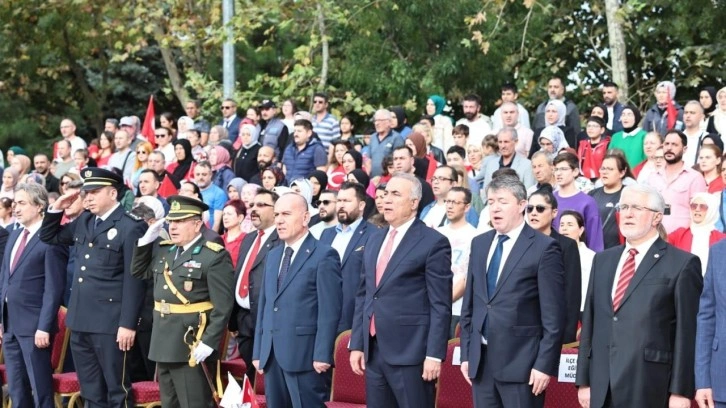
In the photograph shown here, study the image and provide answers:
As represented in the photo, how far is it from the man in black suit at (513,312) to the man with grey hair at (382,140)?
667 cm

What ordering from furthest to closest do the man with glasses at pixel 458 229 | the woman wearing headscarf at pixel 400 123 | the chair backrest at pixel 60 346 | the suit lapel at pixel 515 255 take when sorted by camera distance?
the woman wearing headscarf at pixel 400 123 → the chair backrest at pixel 60 346 → the man with glasses at pixel 458 229 → the suit lapel at pixel 515 255

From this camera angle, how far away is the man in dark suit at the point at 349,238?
9367 mm

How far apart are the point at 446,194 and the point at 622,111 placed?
398 centimetres

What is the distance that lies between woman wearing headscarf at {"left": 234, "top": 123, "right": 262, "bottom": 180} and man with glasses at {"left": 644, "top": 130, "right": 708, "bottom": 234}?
536cm

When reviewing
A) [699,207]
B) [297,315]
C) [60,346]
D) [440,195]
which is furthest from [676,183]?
[60,346]

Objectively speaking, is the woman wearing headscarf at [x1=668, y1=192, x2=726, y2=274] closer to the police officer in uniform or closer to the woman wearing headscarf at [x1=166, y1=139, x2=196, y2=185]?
the police officer in uniform

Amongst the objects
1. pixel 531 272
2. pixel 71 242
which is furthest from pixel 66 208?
pixel 531 272

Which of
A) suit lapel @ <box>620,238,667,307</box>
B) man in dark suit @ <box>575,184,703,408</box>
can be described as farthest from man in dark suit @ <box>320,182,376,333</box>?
suit lapel @ <box>620,238,667,307</box>

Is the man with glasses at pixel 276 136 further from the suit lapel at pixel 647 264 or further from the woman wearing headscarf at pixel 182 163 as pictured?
the suit lapel at pixel 647 264

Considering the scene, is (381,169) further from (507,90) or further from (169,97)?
(169,97)

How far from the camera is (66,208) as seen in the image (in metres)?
10.2

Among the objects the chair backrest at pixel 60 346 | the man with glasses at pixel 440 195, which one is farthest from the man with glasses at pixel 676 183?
the chair backrest at pixel 60 346

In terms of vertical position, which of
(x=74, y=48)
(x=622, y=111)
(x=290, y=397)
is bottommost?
(x=290, y=397)

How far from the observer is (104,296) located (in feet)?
31.1
